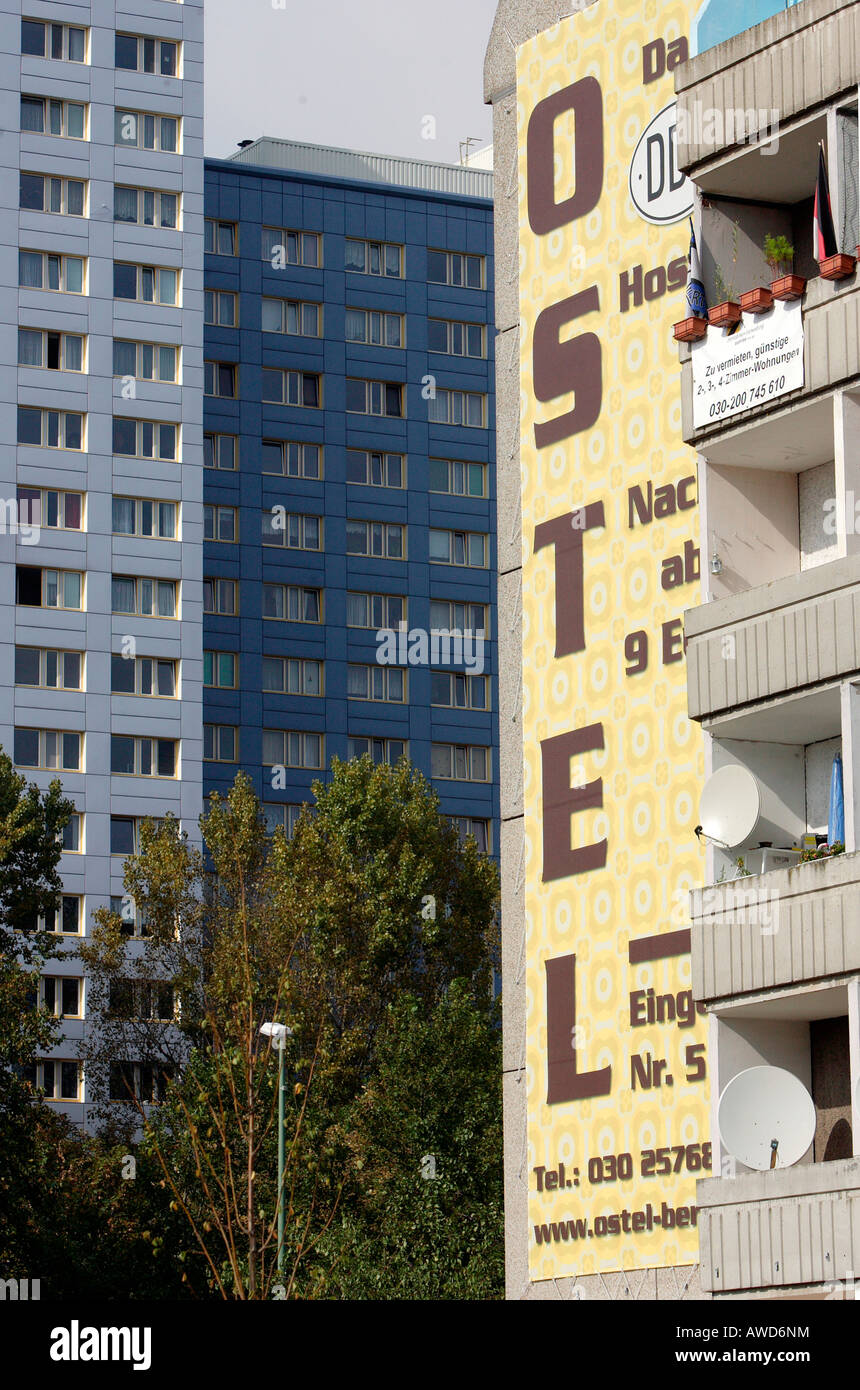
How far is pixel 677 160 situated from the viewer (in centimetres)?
3384

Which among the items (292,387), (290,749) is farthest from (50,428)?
(290,749)

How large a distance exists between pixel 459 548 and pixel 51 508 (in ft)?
65.5

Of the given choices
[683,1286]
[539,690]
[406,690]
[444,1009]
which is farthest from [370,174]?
[683,1286]

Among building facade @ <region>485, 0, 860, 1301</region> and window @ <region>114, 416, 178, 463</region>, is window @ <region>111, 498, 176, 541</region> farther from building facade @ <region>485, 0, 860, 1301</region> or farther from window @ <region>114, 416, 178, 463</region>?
building facade @ <region>485, 0, 860, 1301</region>

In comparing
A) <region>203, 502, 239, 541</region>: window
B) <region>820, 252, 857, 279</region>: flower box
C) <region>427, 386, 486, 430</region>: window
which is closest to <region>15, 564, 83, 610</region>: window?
<region>203, 502, 239, 541</region>: window

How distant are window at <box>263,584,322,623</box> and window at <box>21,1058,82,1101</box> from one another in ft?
74.9

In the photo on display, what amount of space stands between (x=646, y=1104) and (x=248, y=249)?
73.8 m

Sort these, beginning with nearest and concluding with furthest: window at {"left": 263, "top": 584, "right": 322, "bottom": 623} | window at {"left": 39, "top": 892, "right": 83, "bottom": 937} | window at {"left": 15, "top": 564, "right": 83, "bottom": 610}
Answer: window at {"left": 39, "top": 892, "right": 83, "bottom": 937}, window at {"left": 15, "top": 564, "right": 83, "bottom": 610}, window at {"left": 263, "top": 584, "right": 322, "bottom": 623}

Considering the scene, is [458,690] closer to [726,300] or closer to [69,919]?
[69,919]

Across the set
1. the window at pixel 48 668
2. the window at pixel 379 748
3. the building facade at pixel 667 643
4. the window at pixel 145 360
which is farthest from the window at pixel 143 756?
the building facade at pixel 667 643

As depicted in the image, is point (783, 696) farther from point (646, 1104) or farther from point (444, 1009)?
point (444, 1009)

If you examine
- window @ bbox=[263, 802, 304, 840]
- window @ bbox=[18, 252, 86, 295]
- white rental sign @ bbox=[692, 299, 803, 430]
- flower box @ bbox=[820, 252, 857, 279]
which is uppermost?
window @ bbox=[18, 252, 86, 295]

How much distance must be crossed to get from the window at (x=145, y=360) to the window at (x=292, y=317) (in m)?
11.0

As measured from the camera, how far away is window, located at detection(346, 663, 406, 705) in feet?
337
